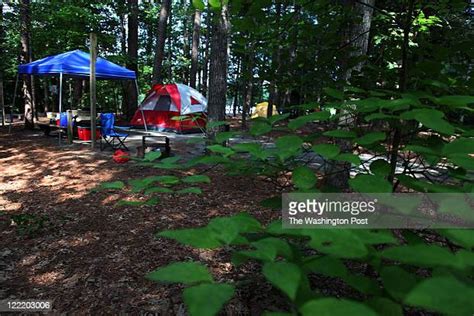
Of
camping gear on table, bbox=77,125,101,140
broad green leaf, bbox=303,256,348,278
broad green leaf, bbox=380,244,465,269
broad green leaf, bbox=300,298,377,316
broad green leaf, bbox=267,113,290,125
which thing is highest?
broad green leaf, bbox=267,113,290,125

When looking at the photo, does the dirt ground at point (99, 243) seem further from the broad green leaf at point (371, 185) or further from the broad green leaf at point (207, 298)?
the broad green leaf at point (207, 298)

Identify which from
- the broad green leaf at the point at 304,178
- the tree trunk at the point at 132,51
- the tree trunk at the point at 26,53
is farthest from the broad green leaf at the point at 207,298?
the tree trunk at the point at 132,51

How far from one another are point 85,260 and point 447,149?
3.20 meters

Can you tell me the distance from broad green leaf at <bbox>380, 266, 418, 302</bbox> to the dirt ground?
5.06ft

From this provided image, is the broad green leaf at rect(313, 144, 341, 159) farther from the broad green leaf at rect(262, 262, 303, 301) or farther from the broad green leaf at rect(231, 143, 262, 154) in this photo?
the broad green leaf at rect(262, 262, 303, 301)

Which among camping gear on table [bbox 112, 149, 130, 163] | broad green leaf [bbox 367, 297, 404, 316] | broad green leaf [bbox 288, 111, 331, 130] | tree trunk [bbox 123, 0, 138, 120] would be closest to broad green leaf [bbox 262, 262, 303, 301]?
broad green leaf [bbox 367, 297, 404, 316]

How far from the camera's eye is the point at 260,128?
3.76 ft

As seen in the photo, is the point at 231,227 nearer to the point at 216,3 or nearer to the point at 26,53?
the point at 216,3

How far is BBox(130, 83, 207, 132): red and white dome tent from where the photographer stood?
1385 centimetres

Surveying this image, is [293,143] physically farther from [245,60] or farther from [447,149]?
[245,60]

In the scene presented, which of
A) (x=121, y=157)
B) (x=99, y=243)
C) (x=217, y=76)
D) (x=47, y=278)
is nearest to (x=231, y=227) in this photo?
(x=121, y=157)

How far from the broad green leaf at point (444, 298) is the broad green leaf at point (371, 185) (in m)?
0.39

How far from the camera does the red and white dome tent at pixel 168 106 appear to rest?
45.4 ft

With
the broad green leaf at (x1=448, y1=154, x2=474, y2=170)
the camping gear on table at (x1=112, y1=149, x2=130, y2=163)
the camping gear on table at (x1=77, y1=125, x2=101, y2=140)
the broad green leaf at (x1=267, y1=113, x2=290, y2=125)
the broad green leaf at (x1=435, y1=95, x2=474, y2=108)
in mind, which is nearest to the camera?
the broad green leaf at (x1=448, y1=154, x2=474, y2=170)
